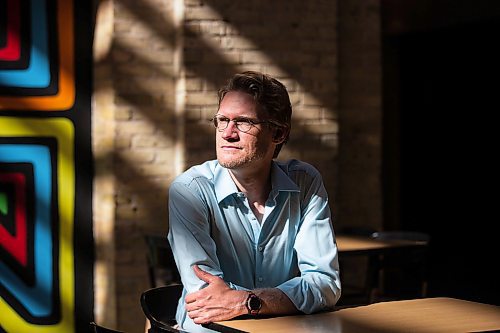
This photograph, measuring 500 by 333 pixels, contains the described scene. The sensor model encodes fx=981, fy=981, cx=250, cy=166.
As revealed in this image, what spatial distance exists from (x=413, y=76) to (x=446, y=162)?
3.01 ft

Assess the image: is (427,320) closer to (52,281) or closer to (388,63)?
(52,281)

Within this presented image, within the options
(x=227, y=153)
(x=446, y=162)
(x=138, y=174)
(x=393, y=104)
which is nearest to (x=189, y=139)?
(x=138, y=174)

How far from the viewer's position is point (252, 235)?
3.03 meters

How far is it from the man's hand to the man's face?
375 mm

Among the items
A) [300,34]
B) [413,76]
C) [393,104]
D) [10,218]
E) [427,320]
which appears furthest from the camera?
[413,76]

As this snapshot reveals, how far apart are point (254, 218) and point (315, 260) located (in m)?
0.23

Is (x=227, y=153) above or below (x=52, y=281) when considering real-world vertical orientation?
above

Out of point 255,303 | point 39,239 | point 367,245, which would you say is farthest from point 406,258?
point 255,303

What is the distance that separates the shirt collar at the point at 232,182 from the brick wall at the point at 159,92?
288 centimetres

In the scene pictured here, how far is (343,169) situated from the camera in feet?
22.1

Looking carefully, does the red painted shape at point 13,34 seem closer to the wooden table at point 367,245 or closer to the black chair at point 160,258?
the black chair at point 160,258

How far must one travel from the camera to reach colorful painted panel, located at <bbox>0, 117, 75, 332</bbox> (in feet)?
18.7

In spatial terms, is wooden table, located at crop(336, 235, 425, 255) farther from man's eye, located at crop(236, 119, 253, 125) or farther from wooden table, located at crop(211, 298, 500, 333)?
man's eye, located at crop(236, 119, 253, 125)

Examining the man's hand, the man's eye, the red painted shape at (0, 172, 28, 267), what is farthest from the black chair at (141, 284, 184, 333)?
the red painted shape at (0, 172, 28, 267)
